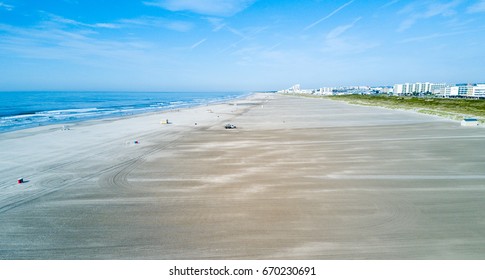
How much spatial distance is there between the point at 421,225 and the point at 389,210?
1.13 meters

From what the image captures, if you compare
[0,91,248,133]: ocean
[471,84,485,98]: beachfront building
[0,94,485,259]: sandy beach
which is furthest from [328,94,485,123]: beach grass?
[471,84,485,98]: beachfront building

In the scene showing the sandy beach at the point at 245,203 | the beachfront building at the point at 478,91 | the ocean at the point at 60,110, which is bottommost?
the sandy beach at the point at 245,203

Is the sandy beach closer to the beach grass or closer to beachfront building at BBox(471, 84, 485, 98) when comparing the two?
the beach grass

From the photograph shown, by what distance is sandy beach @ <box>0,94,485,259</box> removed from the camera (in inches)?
282

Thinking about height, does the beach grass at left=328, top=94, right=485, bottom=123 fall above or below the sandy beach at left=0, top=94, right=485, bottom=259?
above

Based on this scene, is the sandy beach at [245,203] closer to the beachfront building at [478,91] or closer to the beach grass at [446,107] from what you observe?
the beach grass at [446,107]

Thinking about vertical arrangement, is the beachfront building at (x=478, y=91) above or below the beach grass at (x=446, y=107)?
above

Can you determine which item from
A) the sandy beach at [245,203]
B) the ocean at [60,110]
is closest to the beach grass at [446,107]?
the sandy beach at [245,203]

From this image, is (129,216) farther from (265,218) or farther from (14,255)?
(265,218)

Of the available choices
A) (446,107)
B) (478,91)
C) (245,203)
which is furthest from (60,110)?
(478,91)

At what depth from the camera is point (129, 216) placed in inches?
352

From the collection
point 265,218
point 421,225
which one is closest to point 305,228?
point 265,218

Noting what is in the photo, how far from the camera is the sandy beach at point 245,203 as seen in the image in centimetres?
716

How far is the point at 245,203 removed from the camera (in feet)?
32.7
